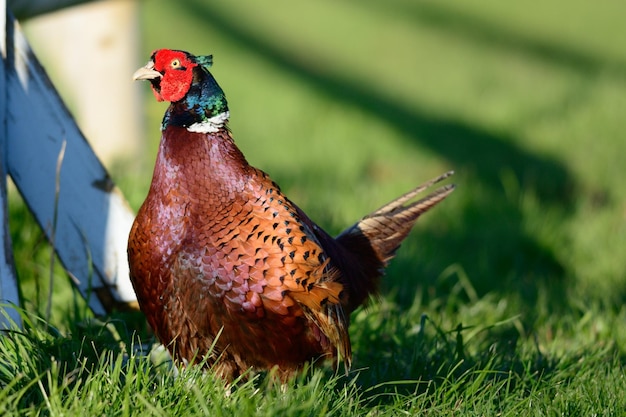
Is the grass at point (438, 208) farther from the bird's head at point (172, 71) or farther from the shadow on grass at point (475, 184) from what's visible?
the bird's head at point (172, 71)

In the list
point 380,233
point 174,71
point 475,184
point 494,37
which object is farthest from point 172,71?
point 494,37

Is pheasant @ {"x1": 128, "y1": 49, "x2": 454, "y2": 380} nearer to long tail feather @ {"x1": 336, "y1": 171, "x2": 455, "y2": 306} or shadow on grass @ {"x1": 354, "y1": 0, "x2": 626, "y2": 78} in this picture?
long tail feather @ {"x1": 336, "y1": 171, "x2": 455, "y2": 306}

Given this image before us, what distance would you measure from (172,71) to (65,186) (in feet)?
2.20

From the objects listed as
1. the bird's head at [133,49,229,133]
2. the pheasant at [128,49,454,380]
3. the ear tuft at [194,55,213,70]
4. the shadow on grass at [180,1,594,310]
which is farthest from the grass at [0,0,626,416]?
the ear tuft at [194,55,213,70]

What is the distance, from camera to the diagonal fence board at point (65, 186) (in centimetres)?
285

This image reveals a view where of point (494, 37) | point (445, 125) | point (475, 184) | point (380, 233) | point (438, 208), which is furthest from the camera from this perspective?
point (494, 37)

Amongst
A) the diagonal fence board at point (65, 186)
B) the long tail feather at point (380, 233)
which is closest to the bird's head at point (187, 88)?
the diagonal fence board at point (65, 186)

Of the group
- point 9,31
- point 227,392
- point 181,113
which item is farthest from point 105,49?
point 227,392

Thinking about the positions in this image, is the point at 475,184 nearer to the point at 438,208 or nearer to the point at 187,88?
the point at 438,208

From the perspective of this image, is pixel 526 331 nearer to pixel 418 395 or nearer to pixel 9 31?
pixel 418 395

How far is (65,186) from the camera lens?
293 cm

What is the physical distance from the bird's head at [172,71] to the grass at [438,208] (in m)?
0.68

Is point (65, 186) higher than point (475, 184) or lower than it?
higher

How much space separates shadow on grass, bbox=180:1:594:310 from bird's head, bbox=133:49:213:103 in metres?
1.57
